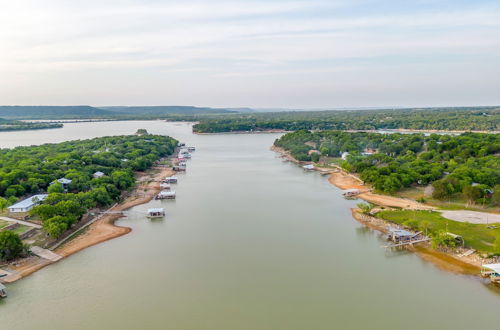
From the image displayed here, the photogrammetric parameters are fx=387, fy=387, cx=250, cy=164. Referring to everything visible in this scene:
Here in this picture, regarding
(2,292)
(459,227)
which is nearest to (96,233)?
(2,292)

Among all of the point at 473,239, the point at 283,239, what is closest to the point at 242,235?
the point at 283,239

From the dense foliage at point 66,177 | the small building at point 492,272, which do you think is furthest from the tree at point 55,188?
the small building at point 492,272

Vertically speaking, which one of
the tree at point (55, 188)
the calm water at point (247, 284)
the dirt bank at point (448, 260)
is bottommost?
the calm water at point (247, 284)

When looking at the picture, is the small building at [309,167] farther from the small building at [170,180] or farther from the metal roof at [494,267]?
the metal roof at [494,267]

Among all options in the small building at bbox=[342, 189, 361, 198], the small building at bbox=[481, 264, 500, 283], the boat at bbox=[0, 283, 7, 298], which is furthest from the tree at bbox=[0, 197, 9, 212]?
the small building at bbox=[481, 264, 500, 283]

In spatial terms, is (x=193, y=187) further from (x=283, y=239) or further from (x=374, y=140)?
(x=374, y=140)

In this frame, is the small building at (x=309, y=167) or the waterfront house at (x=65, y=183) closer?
the waterfront house at (x=65, y=183)

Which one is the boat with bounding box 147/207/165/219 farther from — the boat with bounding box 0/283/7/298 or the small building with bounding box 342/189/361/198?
the small building with bounding box 342/189/361/198
